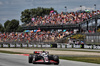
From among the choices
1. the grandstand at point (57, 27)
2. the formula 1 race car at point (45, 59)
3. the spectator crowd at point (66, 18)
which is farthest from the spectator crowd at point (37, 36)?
the formula 1 race car at point (45, 59)

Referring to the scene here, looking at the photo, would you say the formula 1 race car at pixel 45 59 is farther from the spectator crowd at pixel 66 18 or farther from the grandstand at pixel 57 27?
the spectator crowd at pixel 66 18

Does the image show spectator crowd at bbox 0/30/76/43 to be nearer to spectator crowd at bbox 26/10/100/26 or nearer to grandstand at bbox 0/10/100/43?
grandstand at bbox 0/10/100/43

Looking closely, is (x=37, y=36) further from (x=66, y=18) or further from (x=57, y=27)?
(x=66, y=18)


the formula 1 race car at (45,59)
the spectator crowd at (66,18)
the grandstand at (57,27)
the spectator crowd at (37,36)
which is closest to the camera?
the formula 1 race car at (45,59)

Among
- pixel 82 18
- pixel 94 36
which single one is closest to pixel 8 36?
pixel 82 18

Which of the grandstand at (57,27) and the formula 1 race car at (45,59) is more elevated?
the grandstand at (57,27)

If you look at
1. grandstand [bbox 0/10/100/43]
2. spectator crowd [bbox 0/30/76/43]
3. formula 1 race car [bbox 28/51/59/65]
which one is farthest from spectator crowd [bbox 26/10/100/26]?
formula 1 race car [bbox 28/51/59/65]

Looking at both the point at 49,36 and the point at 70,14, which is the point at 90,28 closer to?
the point at 70,14

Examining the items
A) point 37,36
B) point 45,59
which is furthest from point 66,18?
point 45,59

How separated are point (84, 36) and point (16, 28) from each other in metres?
68.9

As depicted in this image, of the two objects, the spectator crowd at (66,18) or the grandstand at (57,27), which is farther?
the spectator crowd at (66,18)

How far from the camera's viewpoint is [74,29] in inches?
2781

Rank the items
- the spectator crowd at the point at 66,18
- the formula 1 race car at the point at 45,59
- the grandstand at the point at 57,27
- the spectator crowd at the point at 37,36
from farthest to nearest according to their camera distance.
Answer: the spectator crowd at the point at 66,18, the grandstand at the point at 57,27, the spectator crowd at the point at 37,36, the formula 1 race car at the point at 45,59

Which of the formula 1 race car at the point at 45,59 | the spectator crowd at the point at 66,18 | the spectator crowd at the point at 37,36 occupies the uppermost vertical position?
the spectator crowd at the point at 66,18
